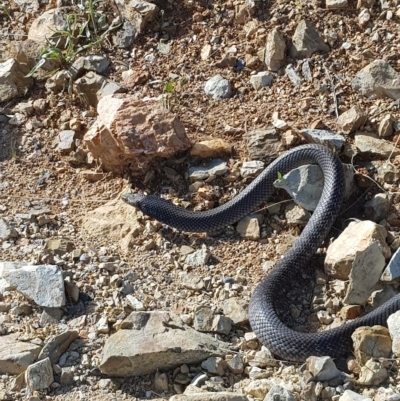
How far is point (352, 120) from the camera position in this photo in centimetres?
788

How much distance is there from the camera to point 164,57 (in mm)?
9133

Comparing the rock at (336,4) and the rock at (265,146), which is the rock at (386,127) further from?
the rock at (336,4)

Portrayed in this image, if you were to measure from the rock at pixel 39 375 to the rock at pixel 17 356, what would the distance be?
117 mm

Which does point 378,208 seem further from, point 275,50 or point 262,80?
point 275,50

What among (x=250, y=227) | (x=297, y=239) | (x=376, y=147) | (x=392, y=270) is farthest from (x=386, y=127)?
(x=392, y=270)

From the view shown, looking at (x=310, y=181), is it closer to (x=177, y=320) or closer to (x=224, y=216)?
(x=224, y=216)

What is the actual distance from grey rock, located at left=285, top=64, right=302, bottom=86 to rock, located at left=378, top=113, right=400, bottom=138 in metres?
1.06

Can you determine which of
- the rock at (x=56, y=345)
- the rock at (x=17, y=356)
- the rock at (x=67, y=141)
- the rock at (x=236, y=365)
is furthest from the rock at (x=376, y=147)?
the rock at (x=17, y=356)

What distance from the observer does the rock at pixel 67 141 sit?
860 centimetres

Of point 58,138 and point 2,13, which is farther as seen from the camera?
point 2,13

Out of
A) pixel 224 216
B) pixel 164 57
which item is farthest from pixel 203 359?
pixel 164 57

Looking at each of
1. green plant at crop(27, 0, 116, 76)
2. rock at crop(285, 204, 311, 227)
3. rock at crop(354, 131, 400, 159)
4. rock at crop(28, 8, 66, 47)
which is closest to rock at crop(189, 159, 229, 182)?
rock at crop(285, 204, 311, 227)

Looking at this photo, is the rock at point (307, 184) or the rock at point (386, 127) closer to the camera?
the rock at point (307, 184)

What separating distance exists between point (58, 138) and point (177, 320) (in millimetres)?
3071
